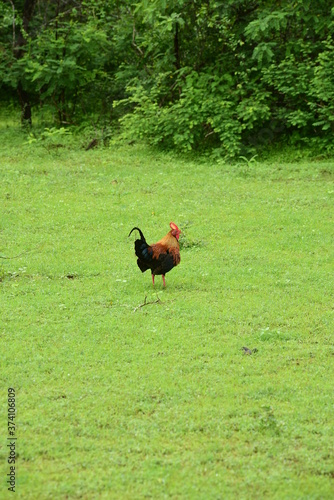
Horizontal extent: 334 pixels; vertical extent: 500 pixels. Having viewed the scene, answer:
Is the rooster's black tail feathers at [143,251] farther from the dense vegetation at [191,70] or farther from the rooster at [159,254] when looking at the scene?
the dense vegetation at [191,70]

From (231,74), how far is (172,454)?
37.2ft

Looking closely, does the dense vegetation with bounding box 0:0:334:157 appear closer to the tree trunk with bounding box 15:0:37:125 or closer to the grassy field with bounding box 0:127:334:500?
the tree trunk with bounding box 15:0:37:125

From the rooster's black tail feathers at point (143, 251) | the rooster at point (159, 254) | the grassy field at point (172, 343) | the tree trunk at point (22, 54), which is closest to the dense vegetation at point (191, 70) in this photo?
the tree trunk at point (22, 54)

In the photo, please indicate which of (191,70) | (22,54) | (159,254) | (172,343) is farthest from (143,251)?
(22,54)

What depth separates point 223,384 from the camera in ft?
17.3

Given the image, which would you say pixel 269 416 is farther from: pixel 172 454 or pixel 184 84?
pixel 184 84

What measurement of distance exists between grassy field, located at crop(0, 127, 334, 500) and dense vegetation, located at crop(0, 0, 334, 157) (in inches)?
94.8

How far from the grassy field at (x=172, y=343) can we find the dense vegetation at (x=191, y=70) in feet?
7.90

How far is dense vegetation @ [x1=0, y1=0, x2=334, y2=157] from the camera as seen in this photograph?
525 inches

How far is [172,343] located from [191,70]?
9868 millimetres

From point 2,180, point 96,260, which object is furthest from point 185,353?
point 2,180

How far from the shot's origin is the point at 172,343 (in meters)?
6.03

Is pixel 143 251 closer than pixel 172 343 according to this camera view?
No

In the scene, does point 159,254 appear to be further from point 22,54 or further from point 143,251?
point 22,54
